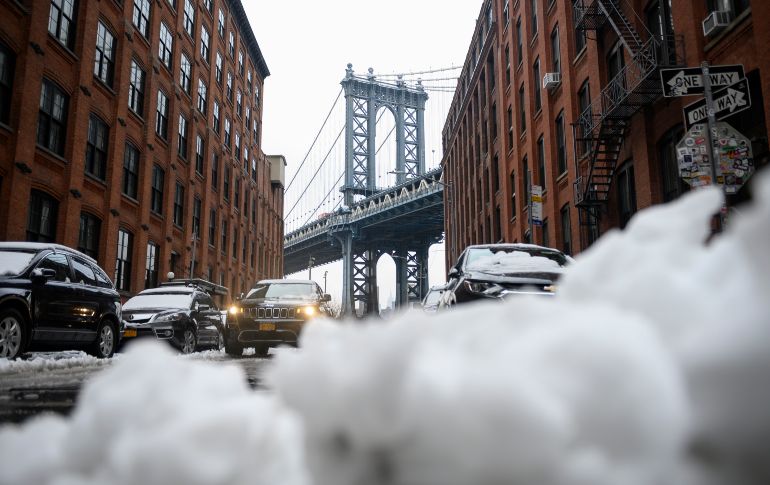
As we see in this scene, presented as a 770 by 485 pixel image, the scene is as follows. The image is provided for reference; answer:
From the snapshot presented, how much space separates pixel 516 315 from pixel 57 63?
20.8 meters

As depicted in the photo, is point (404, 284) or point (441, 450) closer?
point (441, 450)

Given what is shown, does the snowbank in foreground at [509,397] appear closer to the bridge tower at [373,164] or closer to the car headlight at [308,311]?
the car headlight at [308,311]

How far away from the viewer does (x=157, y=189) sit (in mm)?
26656

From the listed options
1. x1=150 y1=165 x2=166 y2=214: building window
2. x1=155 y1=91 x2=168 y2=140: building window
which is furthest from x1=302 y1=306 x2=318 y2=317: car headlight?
x1=155 y1=91 x2=168 y2=140: building window

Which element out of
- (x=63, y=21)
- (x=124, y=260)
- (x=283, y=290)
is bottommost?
(x=283, y=290)

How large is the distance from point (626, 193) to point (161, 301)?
13017 millimetres

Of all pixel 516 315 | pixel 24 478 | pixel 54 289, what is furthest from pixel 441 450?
pixel 54 289

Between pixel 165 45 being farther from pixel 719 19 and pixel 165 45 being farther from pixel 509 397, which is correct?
pixel 509 397

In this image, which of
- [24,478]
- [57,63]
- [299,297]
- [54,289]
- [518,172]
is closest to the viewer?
[24,478]

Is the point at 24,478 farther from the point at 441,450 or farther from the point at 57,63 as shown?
the point at 57,63

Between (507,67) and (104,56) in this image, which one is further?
(507,67)

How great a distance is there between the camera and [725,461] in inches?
32.9

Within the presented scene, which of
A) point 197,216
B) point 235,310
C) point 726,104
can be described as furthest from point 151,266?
point 726,104

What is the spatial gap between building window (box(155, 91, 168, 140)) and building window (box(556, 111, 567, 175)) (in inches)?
682
